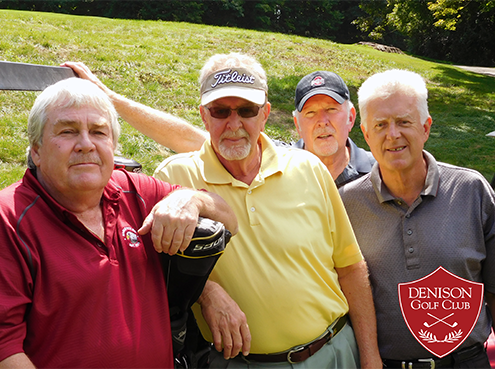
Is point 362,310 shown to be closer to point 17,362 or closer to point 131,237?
point 131,237

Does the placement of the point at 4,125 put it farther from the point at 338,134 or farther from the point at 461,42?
the point at 461,42

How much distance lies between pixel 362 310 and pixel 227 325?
3.07 feet

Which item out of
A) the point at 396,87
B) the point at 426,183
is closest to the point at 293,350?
the point at 426,183

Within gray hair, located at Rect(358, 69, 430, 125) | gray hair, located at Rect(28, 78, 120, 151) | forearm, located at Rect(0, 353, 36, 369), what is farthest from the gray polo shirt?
forearm, located at Rect(0, 353, 36, 369)

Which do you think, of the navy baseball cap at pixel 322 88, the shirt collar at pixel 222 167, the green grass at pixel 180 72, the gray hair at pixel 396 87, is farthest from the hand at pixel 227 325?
the green grass at pixel 180 72

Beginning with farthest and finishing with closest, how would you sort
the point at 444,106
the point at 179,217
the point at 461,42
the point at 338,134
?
the point at 461,42 → the point at 444,106 → the point at 338,134 → the point at 179,217

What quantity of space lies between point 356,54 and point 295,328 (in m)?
17.8

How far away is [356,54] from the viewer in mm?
18859

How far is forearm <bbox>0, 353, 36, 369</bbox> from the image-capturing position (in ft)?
5.57

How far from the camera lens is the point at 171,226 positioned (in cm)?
209

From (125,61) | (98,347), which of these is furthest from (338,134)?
(125,61)

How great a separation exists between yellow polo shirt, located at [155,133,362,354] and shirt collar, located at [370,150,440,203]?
0.28m

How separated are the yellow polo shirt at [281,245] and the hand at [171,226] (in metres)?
0.51

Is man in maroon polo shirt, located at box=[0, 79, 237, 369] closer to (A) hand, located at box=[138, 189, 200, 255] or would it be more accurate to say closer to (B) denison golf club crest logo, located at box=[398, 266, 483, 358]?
(A) hand, located at box=[138, 189, 200, 255]
